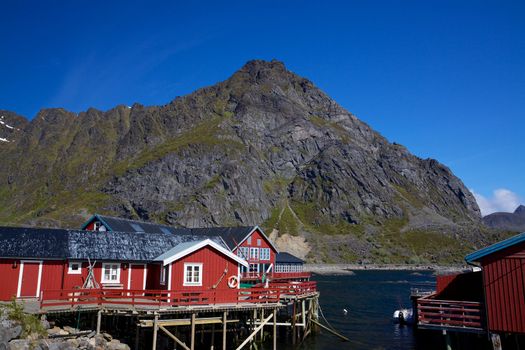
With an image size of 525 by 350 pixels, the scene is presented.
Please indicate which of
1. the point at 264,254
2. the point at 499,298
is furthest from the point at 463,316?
the point at 264,254

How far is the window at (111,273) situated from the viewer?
119ft

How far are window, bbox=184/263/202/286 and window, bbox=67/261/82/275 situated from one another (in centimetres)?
845

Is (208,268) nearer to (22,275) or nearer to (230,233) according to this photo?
(22,275)

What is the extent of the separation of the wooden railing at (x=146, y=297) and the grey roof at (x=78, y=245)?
10.8 ft

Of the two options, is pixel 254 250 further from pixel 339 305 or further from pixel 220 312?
pixel 220 312

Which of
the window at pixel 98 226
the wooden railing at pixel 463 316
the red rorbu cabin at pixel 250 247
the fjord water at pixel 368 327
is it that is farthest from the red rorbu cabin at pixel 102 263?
the red rorbu cabin at pixel 250 247

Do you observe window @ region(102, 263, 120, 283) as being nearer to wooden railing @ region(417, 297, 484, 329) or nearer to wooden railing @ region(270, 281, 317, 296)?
wooden railing @ region(270, 281, 317, 296)

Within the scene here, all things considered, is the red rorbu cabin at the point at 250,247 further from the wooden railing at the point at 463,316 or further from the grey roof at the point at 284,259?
the wooden railing at the point at 463,316

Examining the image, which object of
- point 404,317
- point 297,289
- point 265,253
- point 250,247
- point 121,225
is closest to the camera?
point 297,289

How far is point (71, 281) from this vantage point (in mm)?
35000

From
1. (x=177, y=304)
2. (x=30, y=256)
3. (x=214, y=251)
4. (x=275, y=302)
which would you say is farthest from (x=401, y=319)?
(x=30, y=256)

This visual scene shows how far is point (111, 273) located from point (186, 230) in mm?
25934

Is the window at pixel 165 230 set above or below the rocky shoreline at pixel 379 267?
above

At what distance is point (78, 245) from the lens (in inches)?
1425
